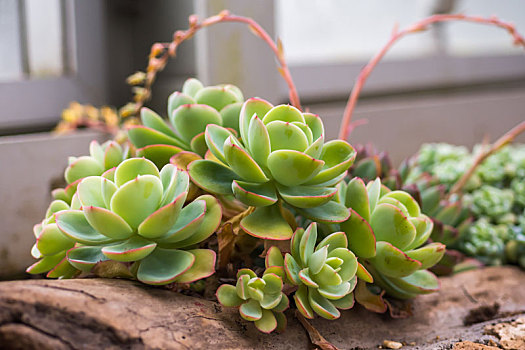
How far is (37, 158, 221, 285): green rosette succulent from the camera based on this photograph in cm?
53

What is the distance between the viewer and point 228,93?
722 millimetres

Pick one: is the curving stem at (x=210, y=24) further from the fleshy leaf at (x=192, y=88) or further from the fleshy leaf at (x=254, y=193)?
the fleshy leaf at (x=254, y=193)

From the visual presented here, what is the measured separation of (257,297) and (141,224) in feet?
0.52

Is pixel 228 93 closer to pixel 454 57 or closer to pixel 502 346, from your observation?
pixel 502 346

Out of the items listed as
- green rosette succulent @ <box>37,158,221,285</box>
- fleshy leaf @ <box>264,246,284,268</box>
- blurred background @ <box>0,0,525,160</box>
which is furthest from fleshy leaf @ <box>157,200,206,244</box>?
blurred background @ <box>0,0,525,160</box>

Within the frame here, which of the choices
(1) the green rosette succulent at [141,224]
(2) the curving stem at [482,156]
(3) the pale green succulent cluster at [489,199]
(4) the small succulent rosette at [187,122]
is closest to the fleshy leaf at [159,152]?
(4) the small succulent rosette at [187,122]

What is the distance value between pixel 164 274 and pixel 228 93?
30cm

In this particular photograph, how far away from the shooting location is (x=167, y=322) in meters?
0.55

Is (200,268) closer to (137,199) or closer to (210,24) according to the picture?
(137,199)

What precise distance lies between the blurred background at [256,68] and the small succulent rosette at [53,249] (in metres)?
0.53

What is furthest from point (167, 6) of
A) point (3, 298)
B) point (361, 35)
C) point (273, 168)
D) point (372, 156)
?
point (3, 298)

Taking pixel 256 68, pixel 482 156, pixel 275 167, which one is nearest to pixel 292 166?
pixel 275 167

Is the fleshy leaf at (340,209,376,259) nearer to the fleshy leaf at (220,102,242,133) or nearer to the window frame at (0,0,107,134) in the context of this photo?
the fleshy leaf at (220,102,242,133)

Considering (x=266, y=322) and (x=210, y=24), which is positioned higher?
(x=210, y=24)
